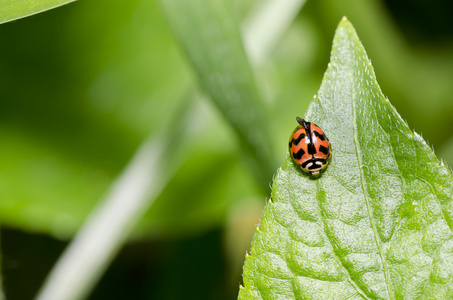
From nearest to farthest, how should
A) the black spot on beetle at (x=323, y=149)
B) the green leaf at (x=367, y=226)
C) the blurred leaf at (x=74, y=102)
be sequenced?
the green leaf at (x=367, y=226)
the black spot on beetle at (x=323, y=149)
the blurred leaf at (x=74, y=102)

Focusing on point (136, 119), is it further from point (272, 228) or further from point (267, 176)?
point (272, 228)

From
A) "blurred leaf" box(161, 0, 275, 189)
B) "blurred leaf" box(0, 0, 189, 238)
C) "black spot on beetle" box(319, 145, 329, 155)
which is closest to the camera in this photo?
"black spot on beetle" box(319, 145, 329, 155)

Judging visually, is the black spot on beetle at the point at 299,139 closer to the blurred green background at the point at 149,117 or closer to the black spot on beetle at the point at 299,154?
the black spot on beetle at the point at 299,154

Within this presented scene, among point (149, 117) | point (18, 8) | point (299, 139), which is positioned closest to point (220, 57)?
point (299, 139)

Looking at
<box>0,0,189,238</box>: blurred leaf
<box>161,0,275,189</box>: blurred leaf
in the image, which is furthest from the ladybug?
<box>0,0,189,238</box>: blurred leaf

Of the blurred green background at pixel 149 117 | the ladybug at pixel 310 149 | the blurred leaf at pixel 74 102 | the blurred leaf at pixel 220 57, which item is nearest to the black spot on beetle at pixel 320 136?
the ladybug at pixel 310 149

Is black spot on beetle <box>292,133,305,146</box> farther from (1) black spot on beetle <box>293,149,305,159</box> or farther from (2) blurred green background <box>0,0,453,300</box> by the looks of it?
(2) blurred green background <box>0,0,453,300</box>

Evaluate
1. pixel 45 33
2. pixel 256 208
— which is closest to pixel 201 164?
pixel 256 208

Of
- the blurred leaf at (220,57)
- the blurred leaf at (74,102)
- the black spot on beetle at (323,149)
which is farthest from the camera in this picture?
the blurred leaf at (74,102)

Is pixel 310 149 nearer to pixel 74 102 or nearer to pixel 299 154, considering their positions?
pixel 299 154
